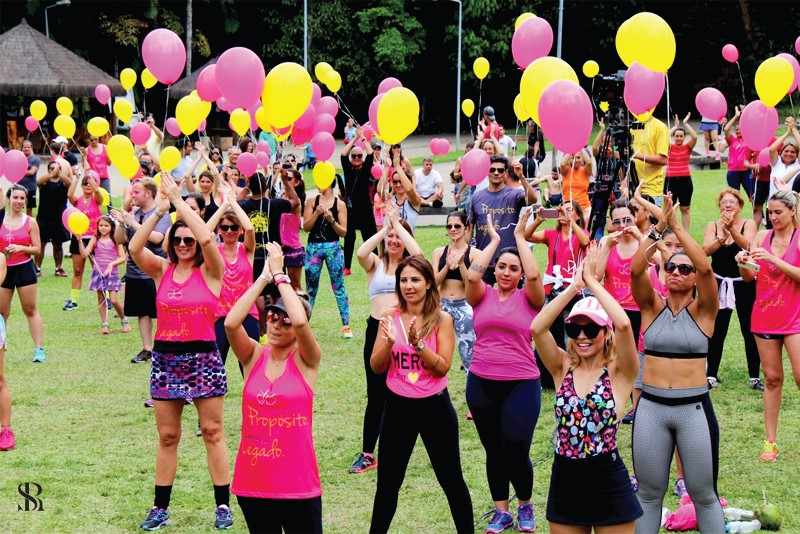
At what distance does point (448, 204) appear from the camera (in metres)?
21.3

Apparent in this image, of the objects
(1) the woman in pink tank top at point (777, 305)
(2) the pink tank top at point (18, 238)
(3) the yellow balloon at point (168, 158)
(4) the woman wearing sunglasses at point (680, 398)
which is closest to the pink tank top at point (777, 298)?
(1) the woman in pink tank top at point (777, 305)

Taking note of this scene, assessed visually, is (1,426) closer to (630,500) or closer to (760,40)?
(630,500)

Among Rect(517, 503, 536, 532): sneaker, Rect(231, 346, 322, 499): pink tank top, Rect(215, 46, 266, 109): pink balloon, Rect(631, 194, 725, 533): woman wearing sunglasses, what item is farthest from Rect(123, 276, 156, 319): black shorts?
Rect(631, 194, 725, 533): woman wearing sunglasses

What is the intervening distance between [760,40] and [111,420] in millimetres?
31741

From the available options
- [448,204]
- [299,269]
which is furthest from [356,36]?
[299,269]

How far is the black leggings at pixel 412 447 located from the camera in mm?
5672

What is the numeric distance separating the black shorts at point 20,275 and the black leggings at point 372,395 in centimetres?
431

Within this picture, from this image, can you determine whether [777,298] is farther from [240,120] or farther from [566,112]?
[240,120]

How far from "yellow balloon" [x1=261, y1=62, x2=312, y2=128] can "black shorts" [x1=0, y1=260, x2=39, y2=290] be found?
14.7 ft

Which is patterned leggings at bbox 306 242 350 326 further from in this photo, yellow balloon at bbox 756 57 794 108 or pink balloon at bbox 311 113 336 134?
yellow balloon at bbox 756 57 794 108

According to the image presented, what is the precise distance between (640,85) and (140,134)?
256 inches

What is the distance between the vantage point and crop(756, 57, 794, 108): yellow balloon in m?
7.75

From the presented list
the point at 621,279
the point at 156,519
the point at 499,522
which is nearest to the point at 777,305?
the point at 621,279

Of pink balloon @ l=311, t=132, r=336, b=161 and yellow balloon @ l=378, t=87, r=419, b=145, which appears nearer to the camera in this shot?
yellow balloon @ l=378, t=87, r=419, b=145
